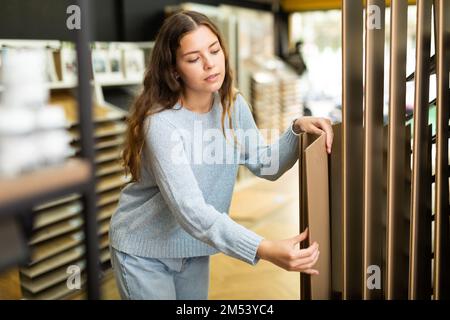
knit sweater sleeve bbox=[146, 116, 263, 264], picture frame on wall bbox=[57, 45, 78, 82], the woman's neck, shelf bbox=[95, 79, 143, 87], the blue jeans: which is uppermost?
picture frame on wall bbox=[57, 45, 78, 82]

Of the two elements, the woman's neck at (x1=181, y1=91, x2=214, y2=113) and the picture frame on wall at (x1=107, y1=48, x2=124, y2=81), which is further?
the picture frame on wall at (x1=107, y1=48, x2=124, y2=81)

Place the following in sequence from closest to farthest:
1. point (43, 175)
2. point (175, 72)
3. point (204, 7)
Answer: point (43, 175), point (175, 72), point (204, 7)

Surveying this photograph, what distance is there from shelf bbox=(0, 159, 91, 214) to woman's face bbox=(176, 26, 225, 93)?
0.58 metres

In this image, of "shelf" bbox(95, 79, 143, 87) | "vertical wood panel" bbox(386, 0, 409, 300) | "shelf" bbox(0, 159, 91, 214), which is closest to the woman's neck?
"vertical wood panel" bbox(386, 0, 409, 300)

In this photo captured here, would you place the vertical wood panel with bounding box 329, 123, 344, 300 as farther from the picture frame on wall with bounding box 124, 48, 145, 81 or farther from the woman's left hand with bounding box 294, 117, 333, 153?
the picture frame on wall with bounding box 124, 48, 145, 81

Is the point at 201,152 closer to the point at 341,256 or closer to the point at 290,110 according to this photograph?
the point at 341,256

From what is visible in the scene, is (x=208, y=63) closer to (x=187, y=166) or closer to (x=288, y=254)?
(x=187, y=166)

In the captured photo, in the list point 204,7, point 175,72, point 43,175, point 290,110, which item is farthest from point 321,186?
point 290,110

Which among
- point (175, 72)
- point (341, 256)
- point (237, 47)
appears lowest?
point (341, 256)

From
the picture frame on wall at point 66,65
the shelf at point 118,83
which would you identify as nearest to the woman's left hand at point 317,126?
the picture frame on wall at point 66,65

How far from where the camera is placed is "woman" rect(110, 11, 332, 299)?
1.13 metres

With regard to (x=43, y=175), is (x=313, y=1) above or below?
above

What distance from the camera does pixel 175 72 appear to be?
4.27ft
